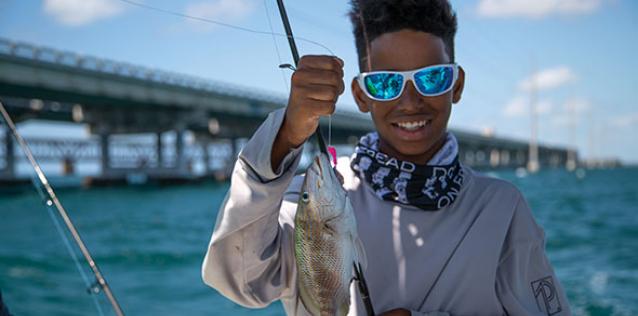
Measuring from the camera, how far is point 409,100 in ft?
6.04

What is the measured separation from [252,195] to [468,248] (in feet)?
2.62

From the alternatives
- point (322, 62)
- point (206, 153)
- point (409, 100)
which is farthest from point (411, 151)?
point (206, 153)

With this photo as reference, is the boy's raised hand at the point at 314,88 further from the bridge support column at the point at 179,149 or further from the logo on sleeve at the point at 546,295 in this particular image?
the bridge support column at the point at 179,149

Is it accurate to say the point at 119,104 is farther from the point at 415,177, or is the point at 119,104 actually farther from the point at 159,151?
the point at 415,177

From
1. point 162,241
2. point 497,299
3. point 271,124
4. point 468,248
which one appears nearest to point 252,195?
point 271,124

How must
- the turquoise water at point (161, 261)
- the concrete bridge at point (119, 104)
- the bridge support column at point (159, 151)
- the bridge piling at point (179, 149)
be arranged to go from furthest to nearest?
the bridge support column at point (159, 151) → the bridge piling at point (179, 149) → the concrete bridge at point (119, 104) → the turquoise water at point (161, 261)

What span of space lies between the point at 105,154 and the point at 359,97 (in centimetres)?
4374

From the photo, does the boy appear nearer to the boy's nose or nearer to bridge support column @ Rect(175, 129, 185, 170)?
the boy's nose

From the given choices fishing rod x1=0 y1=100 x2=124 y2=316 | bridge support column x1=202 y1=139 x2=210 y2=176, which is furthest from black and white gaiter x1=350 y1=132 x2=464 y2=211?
bridge support column x1=202 y1=139 x2=210 y2=176

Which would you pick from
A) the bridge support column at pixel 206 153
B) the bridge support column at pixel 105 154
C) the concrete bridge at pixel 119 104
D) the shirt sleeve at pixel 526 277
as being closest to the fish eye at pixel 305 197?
the shirt sleeve at pixel 526 277

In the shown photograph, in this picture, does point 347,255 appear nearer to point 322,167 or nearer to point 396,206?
point 322,167

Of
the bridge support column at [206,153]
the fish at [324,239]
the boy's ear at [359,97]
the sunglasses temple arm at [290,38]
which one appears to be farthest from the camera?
the bridge support column at [206,153]

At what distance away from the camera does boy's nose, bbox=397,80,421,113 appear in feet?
5.94

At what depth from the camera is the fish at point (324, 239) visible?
4.50ft
